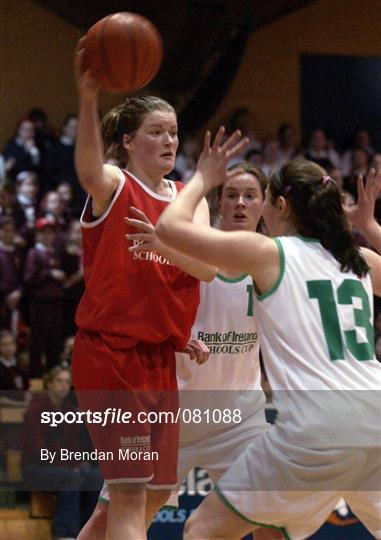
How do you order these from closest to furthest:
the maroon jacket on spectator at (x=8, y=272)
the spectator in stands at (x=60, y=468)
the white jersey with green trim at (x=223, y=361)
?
1. the white jersey with green trim at (x=223, y=361)
2. the spectator in stands at (x=60, y=468)
3. the maroon jacket on spectator at (x=8, y=272)

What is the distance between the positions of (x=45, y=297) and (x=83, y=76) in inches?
204

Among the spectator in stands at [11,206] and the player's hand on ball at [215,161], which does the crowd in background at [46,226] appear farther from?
the player's hand on ball at [215,161]

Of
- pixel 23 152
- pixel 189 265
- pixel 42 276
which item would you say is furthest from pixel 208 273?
pixel 23 152

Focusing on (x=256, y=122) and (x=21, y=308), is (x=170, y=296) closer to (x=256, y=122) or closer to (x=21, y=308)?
(x=21, y=308)

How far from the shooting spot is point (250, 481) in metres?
3.35

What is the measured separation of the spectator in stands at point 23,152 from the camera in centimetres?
1118

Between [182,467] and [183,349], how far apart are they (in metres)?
0.74

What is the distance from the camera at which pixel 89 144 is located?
371 cm

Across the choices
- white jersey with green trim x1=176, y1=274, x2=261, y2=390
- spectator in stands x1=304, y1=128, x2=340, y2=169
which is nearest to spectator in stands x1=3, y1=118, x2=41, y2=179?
spectator in stands x1=304, y1=128, x2=340, y2=169

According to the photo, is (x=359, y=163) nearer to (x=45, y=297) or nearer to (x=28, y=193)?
(x=28, y=193)

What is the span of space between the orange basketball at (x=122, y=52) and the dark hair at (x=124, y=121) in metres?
0.08

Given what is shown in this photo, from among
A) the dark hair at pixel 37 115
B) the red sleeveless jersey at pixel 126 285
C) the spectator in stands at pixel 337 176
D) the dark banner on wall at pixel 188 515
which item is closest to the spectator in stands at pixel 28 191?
the dark hair at pixel 37 115

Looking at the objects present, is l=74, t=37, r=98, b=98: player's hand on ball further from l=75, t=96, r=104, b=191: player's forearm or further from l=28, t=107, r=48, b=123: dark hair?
l=28, t=107, r=48, b=123: dark hair

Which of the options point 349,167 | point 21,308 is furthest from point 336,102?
point 21,308
